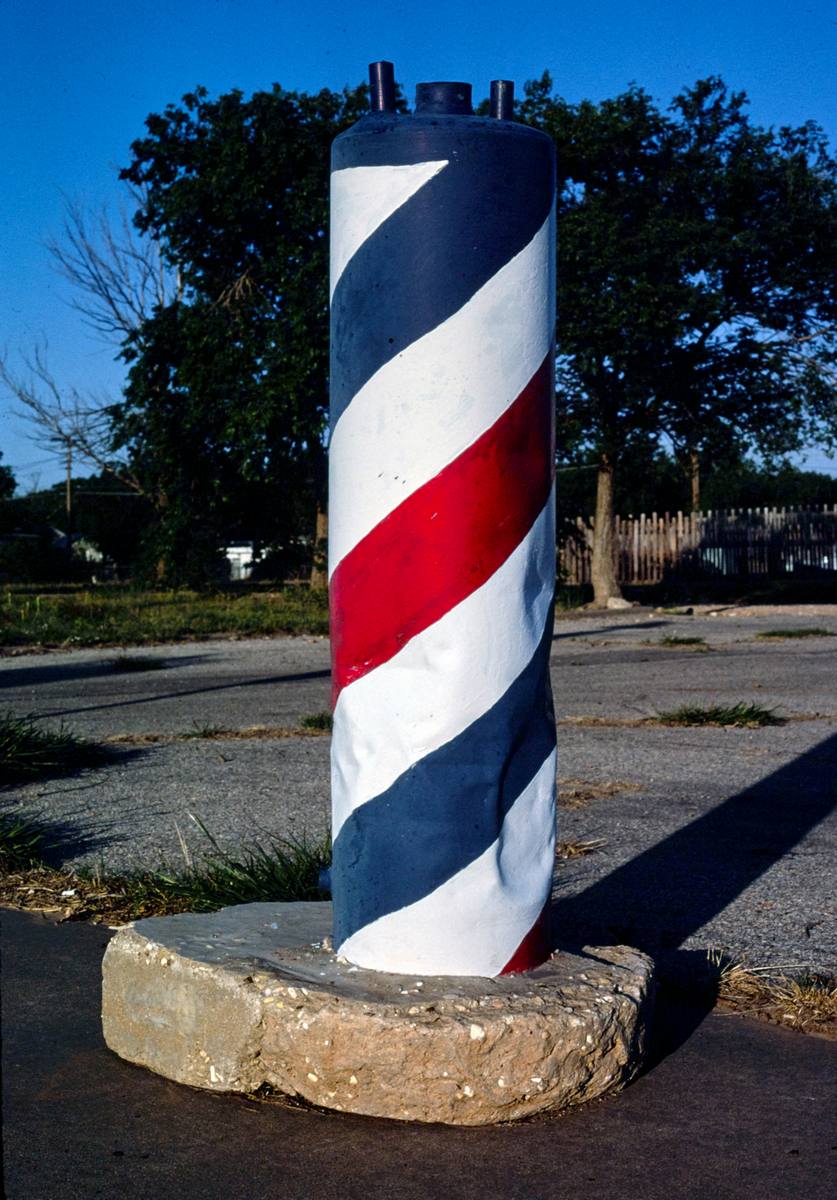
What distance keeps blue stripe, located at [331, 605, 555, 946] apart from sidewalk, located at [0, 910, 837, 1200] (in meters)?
0.45

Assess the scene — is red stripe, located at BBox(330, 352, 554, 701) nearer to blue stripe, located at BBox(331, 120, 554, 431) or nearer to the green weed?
blue stripe, located at BBox(331, 120, 554, 431)

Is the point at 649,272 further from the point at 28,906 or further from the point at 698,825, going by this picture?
the point at 28,906

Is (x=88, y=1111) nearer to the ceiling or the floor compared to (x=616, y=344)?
nearer to the floor

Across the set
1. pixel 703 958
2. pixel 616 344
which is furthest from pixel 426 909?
pixel 616 344

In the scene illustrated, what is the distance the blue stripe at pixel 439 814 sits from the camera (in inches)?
100

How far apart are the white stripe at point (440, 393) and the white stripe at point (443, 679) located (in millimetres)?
264

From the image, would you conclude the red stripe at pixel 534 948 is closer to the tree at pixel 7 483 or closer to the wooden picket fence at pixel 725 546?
the wooden picket fence at pixel 725 546

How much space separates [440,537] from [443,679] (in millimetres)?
290

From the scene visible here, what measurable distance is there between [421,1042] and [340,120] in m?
24.0

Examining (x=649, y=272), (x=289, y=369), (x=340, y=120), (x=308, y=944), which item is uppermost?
(x=340, y=120)

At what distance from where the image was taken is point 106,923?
12.1 ft

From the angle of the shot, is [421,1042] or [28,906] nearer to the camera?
[421,1042]

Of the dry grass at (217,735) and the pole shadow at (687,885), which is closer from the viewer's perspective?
the pole shadow at (687,885)

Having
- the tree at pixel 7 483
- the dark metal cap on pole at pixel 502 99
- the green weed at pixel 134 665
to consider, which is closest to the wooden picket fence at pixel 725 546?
the green weed at pixel 134 665
